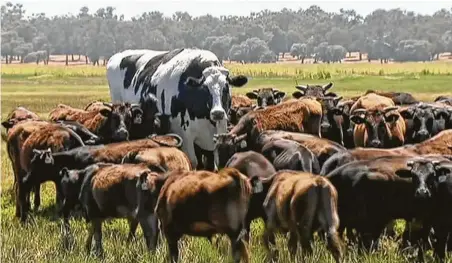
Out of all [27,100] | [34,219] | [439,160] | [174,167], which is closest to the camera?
[439,160]

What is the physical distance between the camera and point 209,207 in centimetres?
884

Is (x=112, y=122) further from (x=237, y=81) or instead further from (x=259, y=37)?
(x=259, y=37)

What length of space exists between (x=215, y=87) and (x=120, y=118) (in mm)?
1696

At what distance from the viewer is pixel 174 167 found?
1141 cm

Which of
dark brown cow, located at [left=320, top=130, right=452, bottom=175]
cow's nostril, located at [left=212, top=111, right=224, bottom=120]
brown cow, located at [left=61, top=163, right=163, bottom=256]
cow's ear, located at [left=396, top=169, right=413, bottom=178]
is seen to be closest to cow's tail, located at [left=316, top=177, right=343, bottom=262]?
cow's ear, located at [left=396, top=169, right=413, bottom=178]

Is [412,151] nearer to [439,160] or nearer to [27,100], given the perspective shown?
[439,160]

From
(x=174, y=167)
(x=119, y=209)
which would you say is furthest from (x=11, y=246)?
(x=174, y=167)

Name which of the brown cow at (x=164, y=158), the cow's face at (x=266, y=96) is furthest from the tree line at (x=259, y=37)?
the brown cow at (x=164, y=158)

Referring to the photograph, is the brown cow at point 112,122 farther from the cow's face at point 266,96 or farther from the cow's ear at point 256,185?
the cow's ear at point 256,185

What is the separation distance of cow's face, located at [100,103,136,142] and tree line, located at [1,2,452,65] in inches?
5707

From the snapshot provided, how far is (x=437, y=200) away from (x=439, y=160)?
0.61 metres

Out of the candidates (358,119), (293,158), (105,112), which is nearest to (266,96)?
(358,119)

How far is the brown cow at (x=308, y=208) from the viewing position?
9125 mm

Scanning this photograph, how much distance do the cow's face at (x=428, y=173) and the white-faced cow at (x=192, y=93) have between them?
5.11 m
